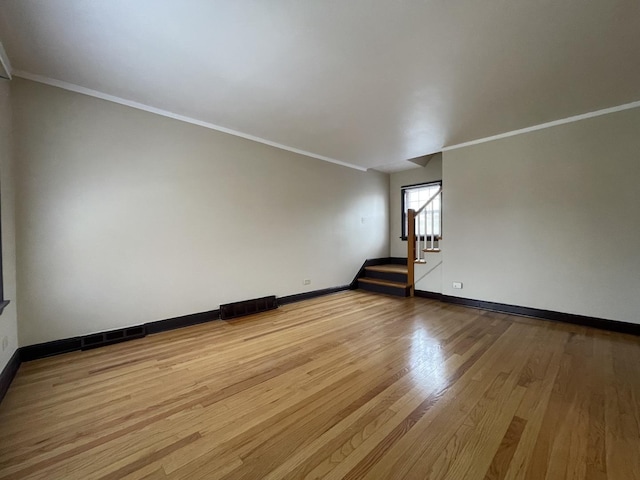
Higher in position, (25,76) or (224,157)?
(25,76)

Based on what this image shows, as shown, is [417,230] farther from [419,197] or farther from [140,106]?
[140,106]

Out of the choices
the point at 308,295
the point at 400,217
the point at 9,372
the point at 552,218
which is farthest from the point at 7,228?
the point at 400,217

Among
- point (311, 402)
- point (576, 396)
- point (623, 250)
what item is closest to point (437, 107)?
point (623, 250)

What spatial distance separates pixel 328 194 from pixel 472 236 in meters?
2.74

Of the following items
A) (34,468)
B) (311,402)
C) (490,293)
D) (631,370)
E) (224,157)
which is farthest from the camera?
(490,293)

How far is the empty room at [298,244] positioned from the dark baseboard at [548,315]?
0.03 meters

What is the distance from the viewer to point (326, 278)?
5.30m

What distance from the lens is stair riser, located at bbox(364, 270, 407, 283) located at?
17.8 ft

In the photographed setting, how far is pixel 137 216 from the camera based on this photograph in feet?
10.1

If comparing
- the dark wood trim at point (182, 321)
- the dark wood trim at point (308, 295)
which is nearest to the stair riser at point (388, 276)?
the dark wood trim at point (308, 295)

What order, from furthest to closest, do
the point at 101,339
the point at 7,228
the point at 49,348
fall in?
the point at 101,339 < the point at 49,348 < the point at 7,228

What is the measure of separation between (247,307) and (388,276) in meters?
3.12

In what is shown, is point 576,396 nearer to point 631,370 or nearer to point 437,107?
point 631,370

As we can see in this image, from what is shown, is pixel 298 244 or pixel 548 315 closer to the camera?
pixel 548 315
